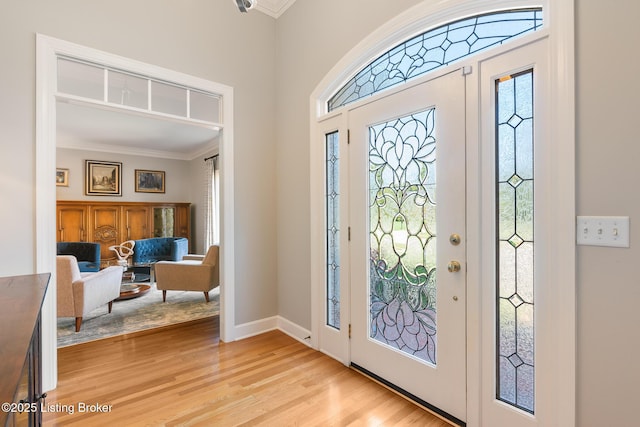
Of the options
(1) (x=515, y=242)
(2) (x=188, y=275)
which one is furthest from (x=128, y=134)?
(1) (x=515, y=242)

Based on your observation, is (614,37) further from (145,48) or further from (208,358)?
(208,358)

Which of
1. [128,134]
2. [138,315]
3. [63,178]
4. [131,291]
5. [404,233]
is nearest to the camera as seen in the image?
[404,233]

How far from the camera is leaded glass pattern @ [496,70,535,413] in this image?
1.51 m

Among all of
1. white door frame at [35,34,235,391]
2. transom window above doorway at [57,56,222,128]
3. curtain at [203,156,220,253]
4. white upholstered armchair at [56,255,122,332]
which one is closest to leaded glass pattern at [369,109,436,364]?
transom window above doorway at [57,56,222,128]

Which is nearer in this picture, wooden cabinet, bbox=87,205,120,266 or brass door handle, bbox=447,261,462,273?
brass door handle, bbox=447,261,462,273

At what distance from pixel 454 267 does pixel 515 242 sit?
1.11 ft

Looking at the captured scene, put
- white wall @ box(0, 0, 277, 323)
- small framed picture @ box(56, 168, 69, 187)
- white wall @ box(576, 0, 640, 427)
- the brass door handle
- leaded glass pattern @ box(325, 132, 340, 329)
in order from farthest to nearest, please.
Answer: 1. small framed picture @ box(56, 168, 69, 187)
2. leaded glass pattern @ box(325, 132, 340, 329)
3. white wall @ box(0, 0, 277, 323)
4. the brass door handle
5. white wall @ box(576, 0, 640, 427)

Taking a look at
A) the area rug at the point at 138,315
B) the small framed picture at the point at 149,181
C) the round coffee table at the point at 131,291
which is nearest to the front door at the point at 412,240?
the area rug at the point at 138,315

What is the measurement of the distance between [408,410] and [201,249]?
6.53 metres

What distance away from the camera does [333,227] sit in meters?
2.68

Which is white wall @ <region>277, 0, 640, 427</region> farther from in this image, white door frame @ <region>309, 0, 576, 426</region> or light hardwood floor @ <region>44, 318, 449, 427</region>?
light hardwood floor @ <region>44, 318, 449, 427</region>

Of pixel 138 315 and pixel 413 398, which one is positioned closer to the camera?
pixel 413 398

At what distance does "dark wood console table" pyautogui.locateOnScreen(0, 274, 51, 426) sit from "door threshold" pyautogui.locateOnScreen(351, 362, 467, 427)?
1.90 metres

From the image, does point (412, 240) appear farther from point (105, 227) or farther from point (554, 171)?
point (105, 227)
